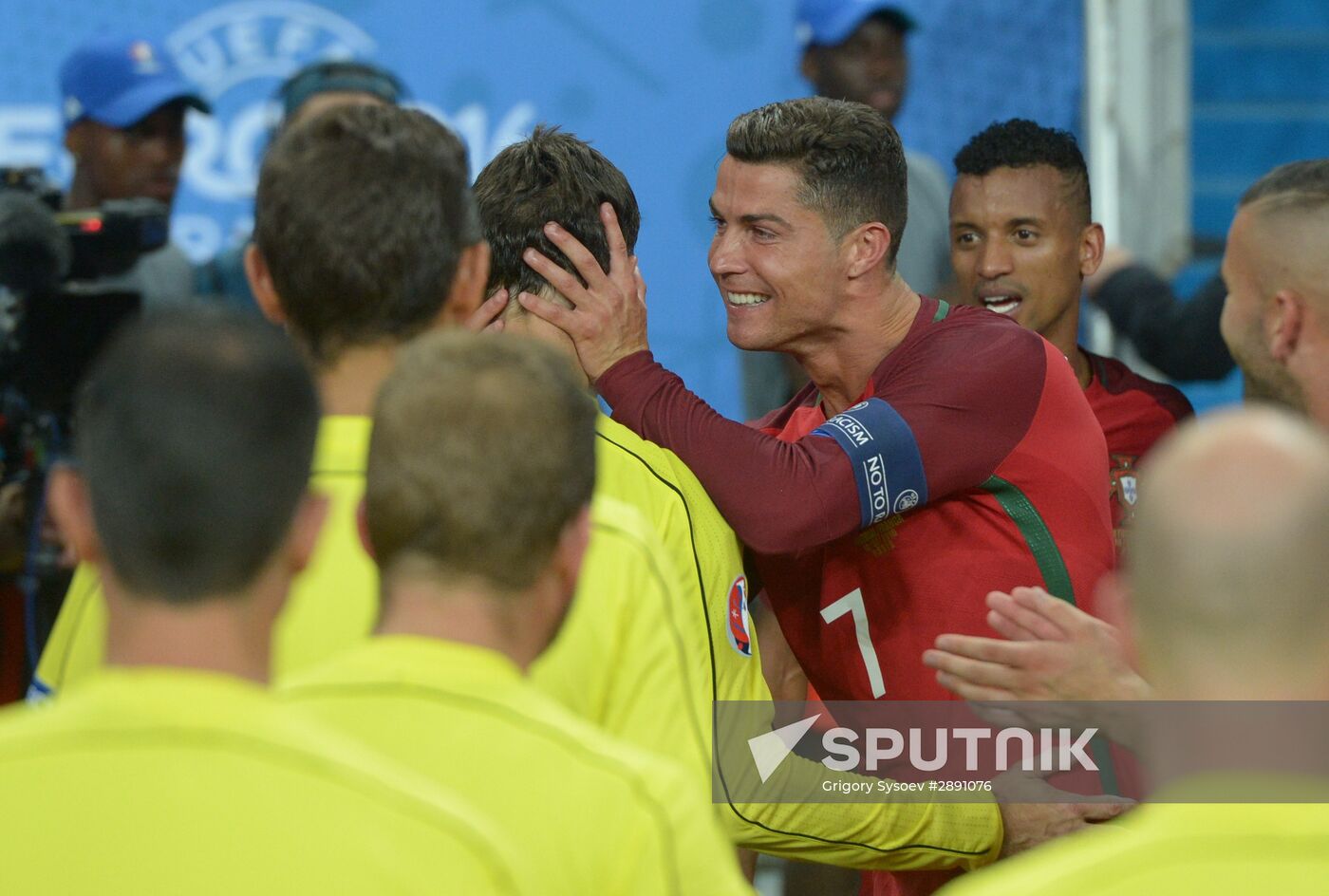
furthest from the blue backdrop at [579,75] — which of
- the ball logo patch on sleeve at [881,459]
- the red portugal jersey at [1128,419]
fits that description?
the ball logo patch on sleeve at [881,459]

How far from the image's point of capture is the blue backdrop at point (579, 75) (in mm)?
5594

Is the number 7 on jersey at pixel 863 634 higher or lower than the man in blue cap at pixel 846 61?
lower

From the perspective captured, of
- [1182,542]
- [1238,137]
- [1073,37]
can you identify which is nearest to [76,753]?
[1182,542]

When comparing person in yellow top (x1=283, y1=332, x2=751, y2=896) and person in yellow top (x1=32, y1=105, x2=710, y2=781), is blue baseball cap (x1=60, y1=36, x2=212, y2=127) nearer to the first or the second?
person in yellow top (x1=32, y1=105, x2=710, y2=781)

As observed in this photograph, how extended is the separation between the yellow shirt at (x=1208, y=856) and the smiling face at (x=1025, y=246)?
2346mm

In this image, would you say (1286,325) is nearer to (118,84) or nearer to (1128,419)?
(1128,419)

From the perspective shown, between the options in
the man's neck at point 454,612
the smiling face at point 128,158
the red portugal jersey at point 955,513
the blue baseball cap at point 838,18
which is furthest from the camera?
the blue baseball cap at point 838,18

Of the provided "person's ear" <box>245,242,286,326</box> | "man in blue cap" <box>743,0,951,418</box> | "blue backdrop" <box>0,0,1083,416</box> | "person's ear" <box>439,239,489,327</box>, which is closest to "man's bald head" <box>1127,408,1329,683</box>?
"person's ear" <box>439,239,489,327</box>

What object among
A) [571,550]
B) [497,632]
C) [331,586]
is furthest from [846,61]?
[497,632]

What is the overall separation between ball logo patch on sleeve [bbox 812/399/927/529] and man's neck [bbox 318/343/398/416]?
2.79 feet

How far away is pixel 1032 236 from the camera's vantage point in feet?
11.4

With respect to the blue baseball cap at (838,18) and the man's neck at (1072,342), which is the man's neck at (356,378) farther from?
the blue baseball cap at (838,18)

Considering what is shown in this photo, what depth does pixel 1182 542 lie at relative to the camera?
48.0 inches

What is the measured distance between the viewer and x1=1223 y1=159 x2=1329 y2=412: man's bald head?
2857mm
